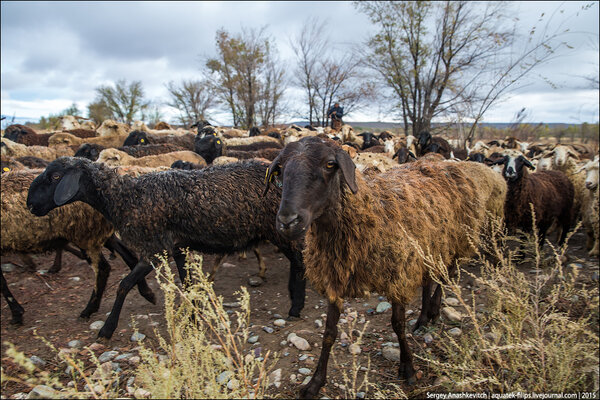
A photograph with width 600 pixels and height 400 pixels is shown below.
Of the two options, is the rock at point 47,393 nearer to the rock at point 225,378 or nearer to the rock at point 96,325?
the rock at point 225,378

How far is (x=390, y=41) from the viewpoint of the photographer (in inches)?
715

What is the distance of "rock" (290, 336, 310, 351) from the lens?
3.62 m

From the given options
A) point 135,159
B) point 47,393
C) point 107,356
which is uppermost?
point 135,159

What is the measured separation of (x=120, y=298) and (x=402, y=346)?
3.16 m

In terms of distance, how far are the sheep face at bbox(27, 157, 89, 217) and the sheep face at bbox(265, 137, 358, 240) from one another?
2.66m

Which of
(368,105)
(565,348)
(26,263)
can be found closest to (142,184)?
(26,263)

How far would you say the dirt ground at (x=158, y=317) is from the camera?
3234 mm

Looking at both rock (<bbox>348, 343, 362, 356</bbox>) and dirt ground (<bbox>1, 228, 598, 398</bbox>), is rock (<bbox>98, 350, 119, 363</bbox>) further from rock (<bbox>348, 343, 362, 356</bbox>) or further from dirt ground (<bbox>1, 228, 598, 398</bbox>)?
rock (<bbox>348, 343, 362, 356</bbox>)

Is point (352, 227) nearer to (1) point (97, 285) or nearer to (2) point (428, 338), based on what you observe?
(2) point (428, 338)

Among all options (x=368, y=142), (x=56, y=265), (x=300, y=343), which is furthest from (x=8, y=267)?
(x=368, y=142)

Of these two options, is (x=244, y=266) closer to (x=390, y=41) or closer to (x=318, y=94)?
(x=390, y=41)

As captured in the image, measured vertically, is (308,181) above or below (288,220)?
above

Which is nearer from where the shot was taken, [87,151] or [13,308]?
[13,308]

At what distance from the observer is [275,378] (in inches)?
124
